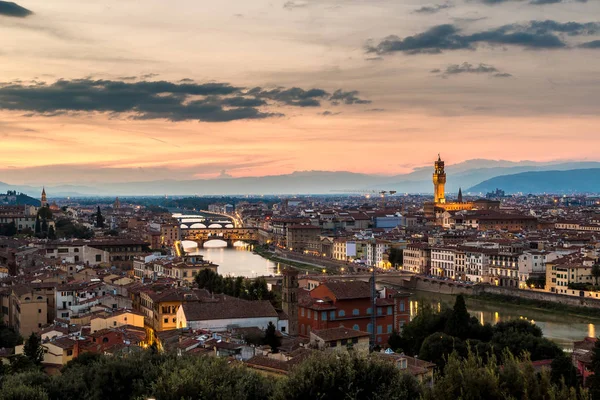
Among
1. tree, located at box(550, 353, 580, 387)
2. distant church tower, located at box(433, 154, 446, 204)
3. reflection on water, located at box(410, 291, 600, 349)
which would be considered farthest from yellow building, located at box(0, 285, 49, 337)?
distant church tower, located at box(433, 154, 446, 204)

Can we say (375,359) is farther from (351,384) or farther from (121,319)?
(121,319)

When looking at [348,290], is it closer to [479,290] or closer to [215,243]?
[479,290]

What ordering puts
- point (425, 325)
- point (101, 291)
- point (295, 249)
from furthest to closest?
point (295, 249)
point (101, 291)
point (425, 325)

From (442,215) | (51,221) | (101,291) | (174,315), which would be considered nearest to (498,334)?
(174,315)

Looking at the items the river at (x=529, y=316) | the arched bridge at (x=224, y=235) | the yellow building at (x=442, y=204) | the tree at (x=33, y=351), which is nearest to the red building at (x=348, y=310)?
the river at (x=529, y=316)

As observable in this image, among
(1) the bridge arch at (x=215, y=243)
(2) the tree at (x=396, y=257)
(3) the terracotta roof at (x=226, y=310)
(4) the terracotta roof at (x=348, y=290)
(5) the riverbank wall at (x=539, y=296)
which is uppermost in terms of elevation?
(4) the terracotta roof at (x=348, y=290)

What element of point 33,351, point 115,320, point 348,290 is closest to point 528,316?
point 348,290

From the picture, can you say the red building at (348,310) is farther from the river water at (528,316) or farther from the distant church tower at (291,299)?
the river water at (528,316)
